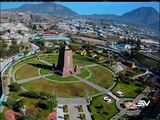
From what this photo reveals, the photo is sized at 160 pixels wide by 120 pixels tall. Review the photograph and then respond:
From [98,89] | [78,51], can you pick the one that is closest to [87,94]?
[98,89]

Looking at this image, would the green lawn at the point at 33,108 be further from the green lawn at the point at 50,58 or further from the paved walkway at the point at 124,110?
the green lawn at the point at 50,58

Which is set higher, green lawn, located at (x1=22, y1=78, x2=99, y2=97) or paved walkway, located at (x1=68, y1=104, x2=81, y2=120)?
green lawn, located at (x1=22, y1=78, x2=99, y2=97)

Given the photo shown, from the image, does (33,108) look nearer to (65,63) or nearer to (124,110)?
(124,110)

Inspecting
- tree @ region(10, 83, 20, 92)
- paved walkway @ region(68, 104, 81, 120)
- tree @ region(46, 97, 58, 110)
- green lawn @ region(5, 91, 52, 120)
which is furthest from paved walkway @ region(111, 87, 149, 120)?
tree @ region(10, 83, 20, 92)

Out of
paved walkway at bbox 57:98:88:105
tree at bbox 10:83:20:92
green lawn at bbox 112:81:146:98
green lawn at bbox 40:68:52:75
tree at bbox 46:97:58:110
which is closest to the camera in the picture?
tree at bbox 46:97:58:110

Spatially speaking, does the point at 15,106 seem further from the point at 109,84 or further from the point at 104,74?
the point at 104,74

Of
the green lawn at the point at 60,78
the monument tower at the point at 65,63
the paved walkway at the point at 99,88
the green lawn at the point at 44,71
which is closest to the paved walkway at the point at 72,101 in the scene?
the paved walkway at the point at 99,88

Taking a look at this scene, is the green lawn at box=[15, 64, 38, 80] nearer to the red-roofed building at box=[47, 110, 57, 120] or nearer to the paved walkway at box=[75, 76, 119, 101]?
the paved walkway at box=[75, 76, 119, 101]
